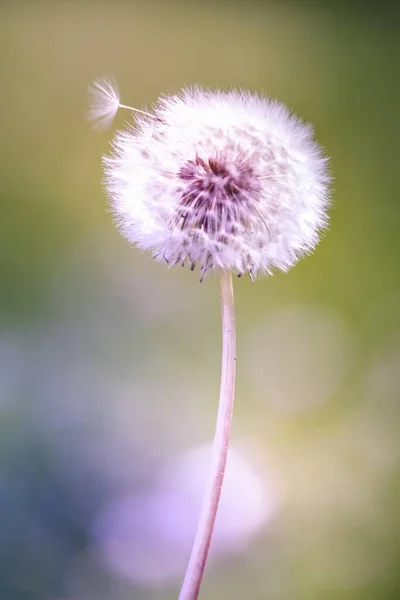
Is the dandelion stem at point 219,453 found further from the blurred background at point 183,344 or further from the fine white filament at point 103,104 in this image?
the fine white filament at point 103,104

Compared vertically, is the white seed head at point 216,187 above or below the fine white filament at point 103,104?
below

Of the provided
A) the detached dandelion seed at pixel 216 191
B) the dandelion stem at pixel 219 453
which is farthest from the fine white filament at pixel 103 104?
the dandelion stem at pixel 219 453

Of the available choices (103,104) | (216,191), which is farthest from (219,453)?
(103,104)

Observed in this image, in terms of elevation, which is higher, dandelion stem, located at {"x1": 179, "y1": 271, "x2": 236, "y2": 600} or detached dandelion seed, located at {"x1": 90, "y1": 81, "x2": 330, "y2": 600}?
detached dandelion seed, located at {"x1": 90, "y1": 81, "x2": 330, "y2": 600}

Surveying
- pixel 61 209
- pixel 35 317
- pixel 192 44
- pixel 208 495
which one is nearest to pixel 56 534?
pixel 208 495

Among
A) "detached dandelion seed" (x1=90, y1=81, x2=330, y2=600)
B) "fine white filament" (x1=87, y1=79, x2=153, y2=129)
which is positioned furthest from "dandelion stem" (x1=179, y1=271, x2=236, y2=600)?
"fine white filament" (x1=87, y1=79, x2=153, y2=129)

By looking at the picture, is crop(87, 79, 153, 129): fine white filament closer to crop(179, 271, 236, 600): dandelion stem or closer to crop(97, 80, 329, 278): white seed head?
crop(97, 80, 329, 278): white seed head

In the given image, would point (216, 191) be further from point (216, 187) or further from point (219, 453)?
point (219, 453)

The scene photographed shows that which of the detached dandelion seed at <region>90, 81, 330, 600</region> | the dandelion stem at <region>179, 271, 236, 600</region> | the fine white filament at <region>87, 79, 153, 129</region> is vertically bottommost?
the dandelion stem at <region>179, 271, 236, 600</region>
